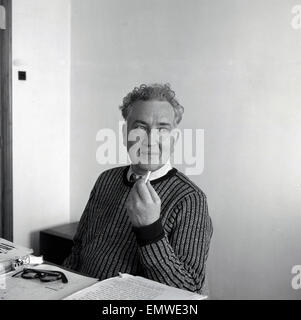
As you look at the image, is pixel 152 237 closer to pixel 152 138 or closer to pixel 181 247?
pixel 181 247

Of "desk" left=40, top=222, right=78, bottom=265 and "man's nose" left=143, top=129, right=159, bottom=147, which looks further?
"desk" left=40, top=222, right=78, bottom=265

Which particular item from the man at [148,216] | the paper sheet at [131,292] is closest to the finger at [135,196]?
the man at [148,216]

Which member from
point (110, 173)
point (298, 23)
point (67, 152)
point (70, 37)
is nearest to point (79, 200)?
point (67, 152)

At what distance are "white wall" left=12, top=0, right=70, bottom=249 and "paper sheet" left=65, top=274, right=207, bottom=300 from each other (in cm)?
200

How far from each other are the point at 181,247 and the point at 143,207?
0.17m

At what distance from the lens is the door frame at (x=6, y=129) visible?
8.77ft

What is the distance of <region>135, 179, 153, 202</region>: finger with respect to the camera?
3.54ft

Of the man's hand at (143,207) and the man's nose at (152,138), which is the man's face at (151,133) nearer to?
the man's nose at (152,138)

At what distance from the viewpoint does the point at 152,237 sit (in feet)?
3.46

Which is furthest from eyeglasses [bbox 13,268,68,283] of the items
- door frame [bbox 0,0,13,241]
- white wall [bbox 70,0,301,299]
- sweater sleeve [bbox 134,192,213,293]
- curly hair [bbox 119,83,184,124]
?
door frame [bbox 0,0,13,241]

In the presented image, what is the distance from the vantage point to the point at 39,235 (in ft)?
9.70

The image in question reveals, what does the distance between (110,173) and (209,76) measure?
987 mm

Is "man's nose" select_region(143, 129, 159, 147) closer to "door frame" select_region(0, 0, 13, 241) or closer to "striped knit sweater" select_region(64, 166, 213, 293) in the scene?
"striped knit sweater" select_region(64, 166, 213, 293)

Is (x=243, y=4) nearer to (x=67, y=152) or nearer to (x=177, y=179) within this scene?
(x=177, y=179)
